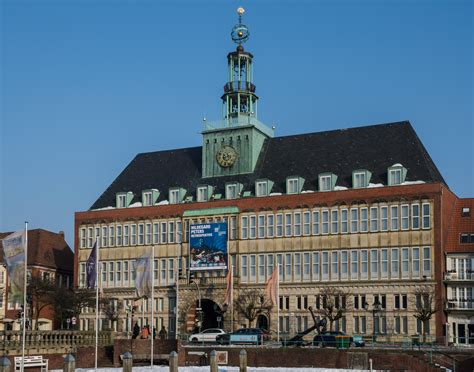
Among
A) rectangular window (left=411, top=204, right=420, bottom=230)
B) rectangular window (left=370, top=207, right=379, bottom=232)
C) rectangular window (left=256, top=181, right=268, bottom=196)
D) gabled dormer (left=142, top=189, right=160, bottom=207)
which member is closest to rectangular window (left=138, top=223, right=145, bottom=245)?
gabled dormer (left=142, top=189, right=160, bottom=207)

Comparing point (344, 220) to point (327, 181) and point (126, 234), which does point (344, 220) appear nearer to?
point (327, 181)

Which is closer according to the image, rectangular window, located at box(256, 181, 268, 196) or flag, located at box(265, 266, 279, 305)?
flag, located at box(265, 266, 279, 305)

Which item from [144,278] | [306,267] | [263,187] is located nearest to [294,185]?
[263,187]

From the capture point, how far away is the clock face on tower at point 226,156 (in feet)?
289

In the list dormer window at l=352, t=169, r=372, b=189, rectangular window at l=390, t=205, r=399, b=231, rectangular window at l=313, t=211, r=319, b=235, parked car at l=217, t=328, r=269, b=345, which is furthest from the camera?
rectangular window at l=313, t=211, r=319, b=235

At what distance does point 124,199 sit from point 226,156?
39.0 ft

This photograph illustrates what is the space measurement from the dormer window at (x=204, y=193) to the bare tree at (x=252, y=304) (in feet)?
33.4

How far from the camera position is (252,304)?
79.4 meters

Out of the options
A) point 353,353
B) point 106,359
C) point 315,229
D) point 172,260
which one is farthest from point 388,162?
point 106,359

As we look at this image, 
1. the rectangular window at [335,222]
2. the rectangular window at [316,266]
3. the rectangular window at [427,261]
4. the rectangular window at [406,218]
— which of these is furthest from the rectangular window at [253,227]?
the rectangular window at [427,261]

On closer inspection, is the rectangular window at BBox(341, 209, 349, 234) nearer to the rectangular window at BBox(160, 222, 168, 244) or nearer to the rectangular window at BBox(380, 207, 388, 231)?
the rectangular window at BBox(380, 207, 388, 231)

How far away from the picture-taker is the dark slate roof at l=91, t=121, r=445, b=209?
7938cm

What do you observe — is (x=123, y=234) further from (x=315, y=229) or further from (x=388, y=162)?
(x=388, y=162)

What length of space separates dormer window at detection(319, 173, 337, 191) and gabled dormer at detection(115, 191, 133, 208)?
Result: 2161 centimetres
